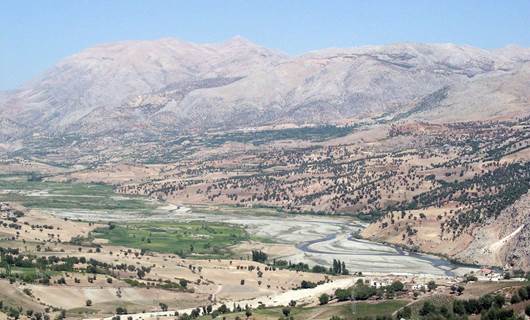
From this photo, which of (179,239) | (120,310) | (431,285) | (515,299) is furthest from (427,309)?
(179,239)

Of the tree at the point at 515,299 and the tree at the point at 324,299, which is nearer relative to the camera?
the tree at the point at 515,299

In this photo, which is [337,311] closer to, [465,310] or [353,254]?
[465,310]

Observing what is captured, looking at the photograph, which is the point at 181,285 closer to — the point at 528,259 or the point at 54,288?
the point at 54,288

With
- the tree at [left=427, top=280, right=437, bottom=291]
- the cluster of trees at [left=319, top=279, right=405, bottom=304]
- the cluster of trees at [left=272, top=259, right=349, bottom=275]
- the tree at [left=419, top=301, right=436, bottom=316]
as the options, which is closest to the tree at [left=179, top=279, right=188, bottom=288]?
the cluster of trees at [left=272, top=259, right=349, bottom=275]

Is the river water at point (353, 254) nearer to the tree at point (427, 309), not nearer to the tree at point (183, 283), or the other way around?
the tree at point (183, 283)

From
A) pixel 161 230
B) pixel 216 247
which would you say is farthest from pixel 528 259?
pixel 161 230

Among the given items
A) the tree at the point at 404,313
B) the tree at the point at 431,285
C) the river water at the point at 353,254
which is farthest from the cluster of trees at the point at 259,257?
the tree at the point at 404,313
